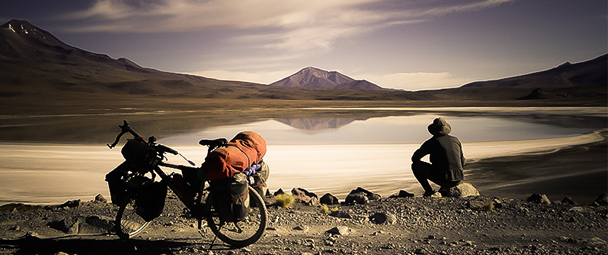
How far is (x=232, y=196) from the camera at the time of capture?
170 inches

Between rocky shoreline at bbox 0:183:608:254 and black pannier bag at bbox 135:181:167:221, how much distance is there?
37 centimetres

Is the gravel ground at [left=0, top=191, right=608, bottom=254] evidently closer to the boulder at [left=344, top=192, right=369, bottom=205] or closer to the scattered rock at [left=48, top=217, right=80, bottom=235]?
the scattered rock at [left=48, top=217, right=80, bottom=235]

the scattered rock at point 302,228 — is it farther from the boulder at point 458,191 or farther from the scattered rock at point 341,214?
the boulder at point 458,191

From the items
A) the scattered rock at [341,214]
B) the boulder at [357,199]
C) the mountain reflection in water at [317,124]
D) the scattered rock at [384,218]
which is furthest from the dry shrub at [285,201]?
the mountain reflection in water at [317,124]

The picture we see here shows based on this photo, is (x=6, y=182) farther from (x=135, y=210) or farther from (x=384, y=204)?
(x=384, y=204)

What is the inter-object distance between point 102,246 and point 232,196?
1.66 metres

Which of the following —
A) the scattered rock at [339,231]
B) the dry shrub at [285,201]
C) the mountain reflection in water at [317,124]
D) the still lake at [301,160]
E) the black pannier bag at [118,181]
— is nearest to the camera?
the black pannier bag at [118,181]

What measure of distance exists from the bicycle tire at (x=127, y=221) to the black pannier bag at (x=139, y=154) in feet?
1.55

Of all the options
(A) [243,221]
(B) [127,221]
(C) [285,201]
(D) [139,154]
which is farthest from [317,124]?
(D) [139,154]

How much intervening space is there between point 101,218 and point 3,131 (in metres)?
23.2

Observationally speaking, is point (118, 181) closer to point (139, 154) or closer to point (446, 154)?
point (139, 154)

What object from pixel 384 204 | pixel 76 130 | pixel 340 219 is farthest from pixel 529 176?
pixel 76 130

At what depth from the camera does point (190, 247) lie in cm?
459

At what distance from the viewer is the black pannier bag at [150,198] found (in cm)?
468
